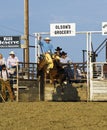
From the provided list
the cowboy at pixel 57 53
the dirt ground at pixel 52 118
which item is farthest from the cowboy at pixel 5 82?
the dirt ground at pixel 52 118

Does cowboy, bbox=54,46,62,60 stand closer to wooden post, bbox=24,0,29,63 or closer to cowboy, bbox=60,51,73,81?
cowboy, bbox=60,51,73,81

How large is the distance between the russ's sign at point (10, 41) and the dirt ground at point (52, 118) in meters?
8.39

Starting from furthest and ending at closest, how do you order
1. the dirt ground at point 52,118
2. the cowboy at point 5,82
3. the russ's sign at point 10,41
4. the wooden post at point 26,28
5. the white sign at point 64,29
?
the wooden post at point 26,28, the russ's sign at point 10,41, the white sign at point 64,29, the cowboy at point 5,82, the dirt ground at point 52,118

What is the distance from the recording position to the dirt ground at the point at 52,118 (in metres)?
13.2

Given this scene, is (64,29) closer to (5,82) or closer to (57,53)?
(57,53)

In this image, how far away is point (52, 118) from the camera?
1519cm

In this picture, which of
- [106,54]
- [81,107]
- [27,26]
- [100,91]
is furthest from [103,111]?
[27,26]

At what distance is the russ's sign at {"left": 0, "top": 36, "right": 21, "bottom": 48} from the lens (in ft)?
88.6

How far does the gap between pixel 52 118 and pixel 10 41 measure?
40.1 ft

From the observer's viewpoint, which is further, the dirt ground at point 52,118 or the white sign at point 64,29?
the white sign at point 64,29

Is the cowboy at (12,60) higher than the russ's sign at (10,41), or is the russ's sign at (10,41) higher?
the russ's sign at (10,41)

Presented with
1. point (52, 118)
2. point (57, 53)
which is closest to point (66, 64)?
point (57, 53)

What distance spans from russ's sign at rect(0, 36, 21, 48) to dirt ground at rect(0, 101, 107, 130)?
27.5ft

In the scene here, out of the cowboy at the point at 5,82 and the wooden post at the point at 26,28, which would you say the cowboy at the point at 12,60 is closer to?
the cowboy at the point at 5,82
